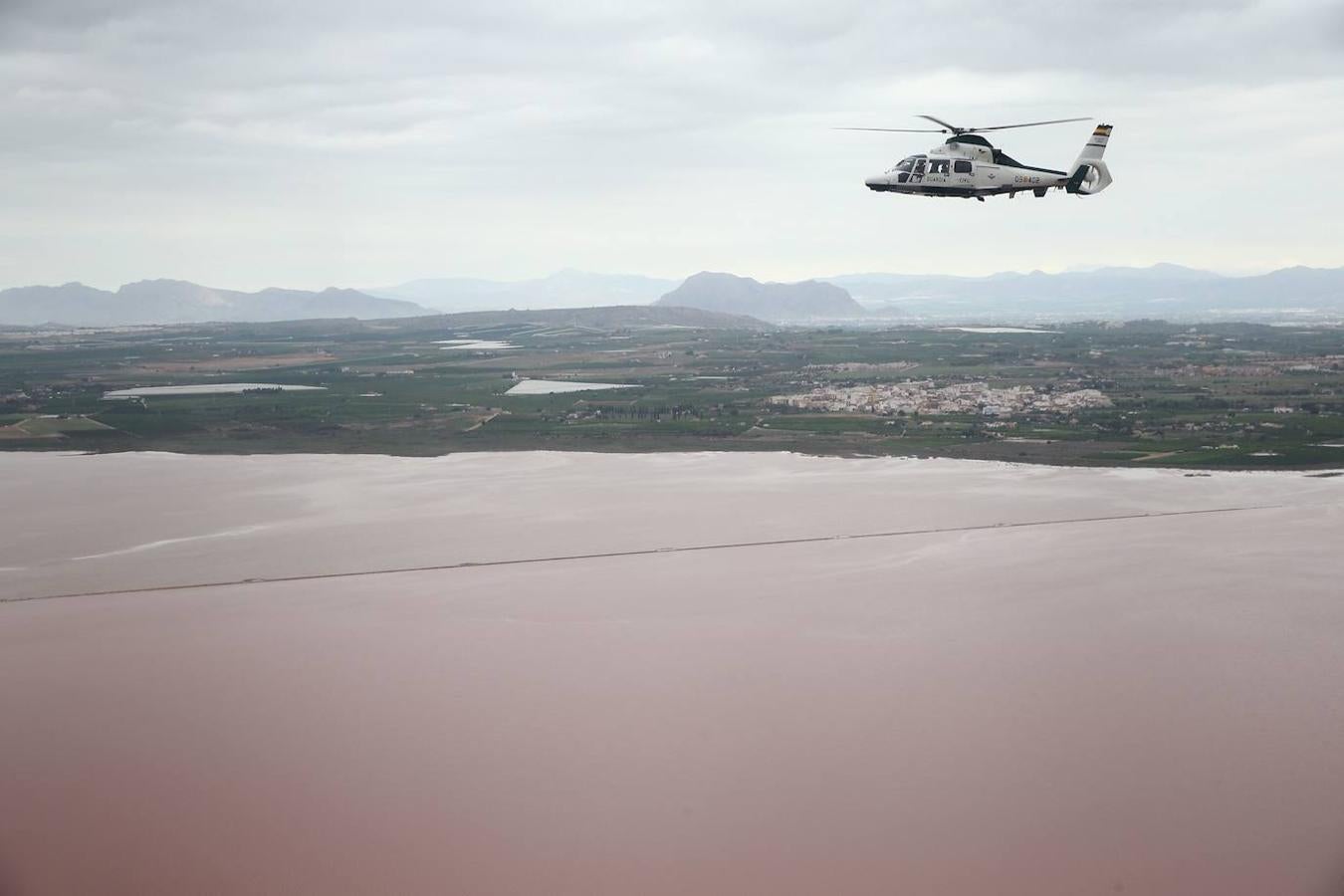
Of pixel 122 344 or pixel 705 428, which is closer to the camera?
pixel 705 428

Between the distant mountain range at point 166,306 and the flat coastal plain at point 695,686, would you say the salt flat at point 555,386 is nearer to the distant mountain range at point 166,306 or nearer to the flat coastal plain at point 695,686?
the flat coastal plain at point 695,686

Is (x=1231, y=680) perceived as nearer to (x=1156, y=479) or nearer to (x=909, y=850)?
(x=909, y=850)

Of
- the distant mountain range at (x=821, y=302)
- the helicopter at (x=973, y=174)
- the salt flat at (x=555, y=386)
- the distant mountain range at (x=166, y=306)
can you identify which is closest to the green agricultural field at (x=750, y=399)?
the salt flat at (x=555, y=386)

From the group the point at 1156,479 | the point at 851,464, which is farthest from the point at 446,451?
the point at 1156,479

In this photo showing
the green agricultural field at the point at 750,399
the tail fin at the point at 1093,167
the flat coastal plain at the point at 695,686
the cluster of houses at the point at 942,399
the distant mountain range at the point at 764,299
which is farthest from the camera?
the distant mountain range at the point at 764,299

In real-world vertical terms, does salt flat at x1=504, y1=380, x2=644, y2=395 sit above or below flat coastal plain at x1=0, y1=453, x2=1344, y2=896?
above

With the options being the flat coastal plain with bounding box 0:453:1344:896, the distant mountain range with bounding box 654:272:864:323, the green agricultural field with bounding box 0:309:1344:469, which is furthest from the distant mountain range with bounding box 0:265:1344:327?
the flat coastal plain with bounding box 0:453:1344:896

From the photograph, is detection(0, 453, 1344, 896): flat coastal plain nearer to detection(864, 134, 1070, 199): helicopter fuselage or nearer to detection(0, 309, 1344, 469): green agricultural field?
detection(864, 134, 1070, 199): helicopter fuselage
